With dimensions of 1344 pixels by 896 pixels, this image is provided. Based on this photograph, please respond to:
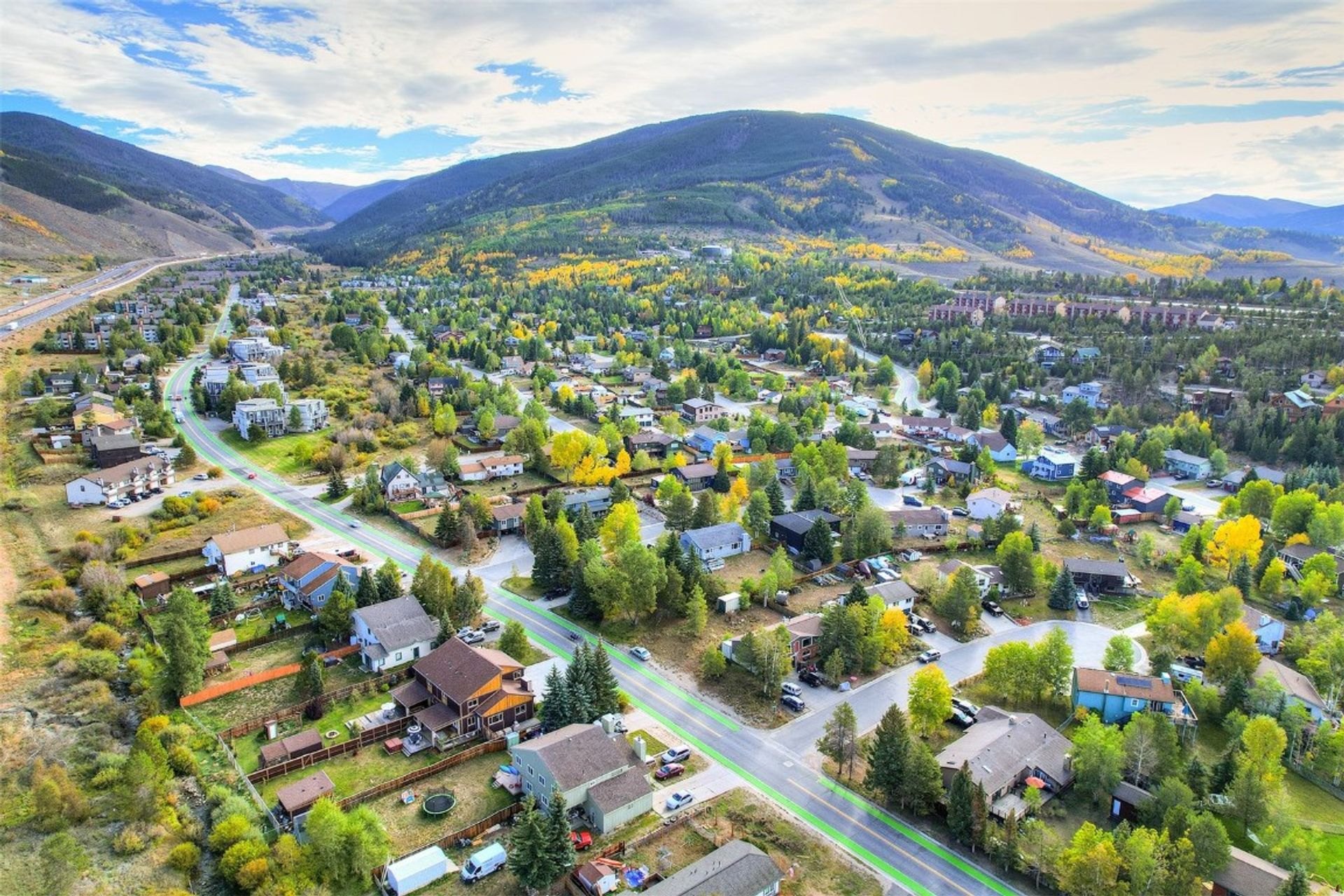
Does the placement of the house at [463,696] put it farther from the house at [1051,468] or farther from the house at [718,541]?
the house at [1051,468]

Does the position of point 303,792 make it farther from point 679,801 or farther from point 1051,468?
point 1051,468

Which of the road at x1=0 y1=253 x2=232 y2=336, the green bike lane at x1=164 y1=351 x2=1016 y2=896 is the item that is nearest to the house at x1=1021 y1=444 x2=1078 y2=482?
the green bike lane at x1=164 y1=351 x2=1016 y2=896

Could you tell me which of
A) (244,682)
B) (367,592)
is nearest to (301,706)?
(244,682)

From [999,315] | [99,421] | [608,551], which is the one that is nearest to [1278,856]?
[608,551]

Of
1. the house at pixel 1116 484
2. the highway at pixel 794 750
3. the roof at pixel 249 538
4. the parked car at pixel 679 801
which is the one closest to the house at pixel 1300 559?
the house at pixel 1116 484

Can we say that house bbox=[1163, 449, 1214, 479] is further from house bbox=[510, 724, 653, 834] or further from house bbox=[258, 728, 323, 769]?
house bbox=[258, 728, 323, 769]

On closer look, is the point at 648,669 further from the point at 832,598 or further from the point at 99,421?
the point at 99,421
